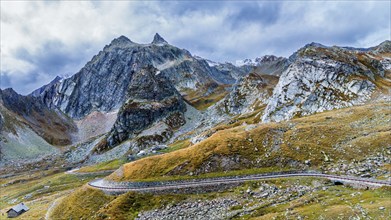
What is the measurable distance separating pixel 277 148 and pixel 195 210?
3014cm

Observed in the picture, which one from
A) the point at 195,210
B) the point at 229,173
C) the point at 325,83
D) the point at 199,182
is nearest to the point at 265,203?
the point at 195,210

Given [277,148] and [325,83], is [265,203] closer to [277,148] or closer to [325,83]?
[277,148]

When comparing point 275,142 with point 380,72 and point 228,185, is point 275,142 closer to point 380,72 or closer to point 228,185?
point 228,185

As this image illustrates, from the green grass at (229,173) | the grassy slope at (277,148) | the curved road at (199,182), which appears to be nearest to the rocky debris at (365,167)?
the grassy slope at (277,148)

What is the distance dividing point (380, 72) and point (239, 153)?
130 meters

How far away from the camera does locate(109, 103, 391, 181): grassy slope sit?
77.0m

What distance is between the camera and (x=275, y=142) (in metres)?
87.1

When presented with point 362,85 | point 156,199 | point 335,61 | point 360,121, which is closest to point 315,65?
point 335,61

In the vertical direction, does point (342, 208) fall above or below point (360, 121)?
below

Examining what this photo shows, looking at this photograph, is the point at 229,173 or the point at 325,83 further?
the point at 325,83

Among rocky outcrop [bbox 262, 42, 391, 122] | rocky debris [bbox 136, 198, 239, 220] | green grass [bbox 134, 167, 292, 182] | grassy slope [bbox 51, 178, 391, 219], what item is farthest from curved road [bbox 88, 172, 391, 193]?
rocky outcrop [bbox 262, 42, 391, 122]

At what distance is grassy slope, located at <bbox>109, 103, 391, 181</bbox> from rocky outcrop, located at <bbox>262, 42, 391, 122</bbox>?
51.4 meters

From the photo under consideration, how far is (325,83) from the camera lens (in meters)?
163

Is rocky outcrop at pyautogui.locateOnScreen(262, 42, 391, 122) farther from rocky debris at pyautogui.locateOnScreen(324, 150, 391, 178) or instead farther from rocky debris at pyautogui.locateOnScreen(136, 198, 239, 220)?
Answer: rocky debris at pyautogui.locateOnScreen(136, 198, 239, 220)
